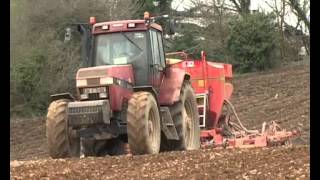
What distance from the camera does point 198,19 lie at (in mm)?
31906

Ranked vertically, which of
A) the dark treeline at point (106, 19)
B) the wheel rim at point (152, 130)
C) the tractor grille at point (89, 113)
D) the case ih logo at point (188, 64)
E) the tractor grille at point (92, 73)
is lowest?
the wheel rim at point (152, 130)

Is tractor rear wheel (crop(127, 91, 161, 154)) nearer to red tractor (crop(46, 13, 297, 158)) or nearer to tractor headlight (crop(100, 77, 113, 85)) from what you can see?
red tractor (crop(46, 13, 297, 158))

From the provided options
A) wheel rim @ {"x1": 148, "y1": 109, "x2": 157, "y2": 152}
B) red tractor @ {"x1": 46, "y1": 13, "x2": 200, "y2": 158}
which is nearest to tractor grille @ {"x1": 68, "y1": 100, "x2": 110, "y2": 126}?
red tractor @ {"x1": 46, "y1": 13, "x2": 200, "y2": 158}

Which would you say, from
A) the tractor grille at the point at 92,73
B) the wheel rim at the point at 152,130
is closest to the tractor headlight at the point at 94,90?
the tractor grille at the point at 92,73

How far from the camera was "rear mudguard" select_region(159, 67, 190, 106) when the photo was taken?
33.1ft

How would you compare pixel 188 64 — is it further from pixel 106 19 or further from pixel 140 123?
pixel 106 19

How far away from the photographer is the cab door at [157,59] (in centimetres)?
988

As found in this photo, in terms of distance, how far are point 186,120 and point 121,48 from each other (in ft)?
6.00

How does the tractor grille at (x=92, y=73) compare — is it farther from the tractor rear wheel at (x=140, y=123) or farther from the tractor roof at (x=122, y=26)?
the tractor roof at (x=122, y=26)

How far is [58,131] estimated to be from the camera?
29.6 ft

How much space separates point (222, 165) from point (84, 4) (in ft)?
63.4

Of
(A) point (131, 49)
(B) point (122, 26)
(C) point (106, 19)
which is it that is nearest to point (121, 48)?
(A) point (131, 49)

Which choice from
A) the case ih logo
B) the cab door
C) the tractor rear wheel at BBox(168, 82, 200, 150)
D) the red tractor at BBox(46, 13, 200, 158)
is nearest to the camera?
the red tractor at BBox(46, 13, 200, 158)

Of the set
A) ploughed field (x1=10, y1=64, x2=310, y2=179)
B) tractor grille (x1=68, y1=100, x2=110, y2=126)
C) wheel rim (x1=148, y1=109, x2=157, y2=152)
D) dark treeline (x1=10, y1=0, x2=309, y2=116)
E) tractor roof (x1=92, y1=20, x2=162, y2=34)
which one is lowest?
ploughed field (x1=10, y1=64, x2=310, y2=179)
